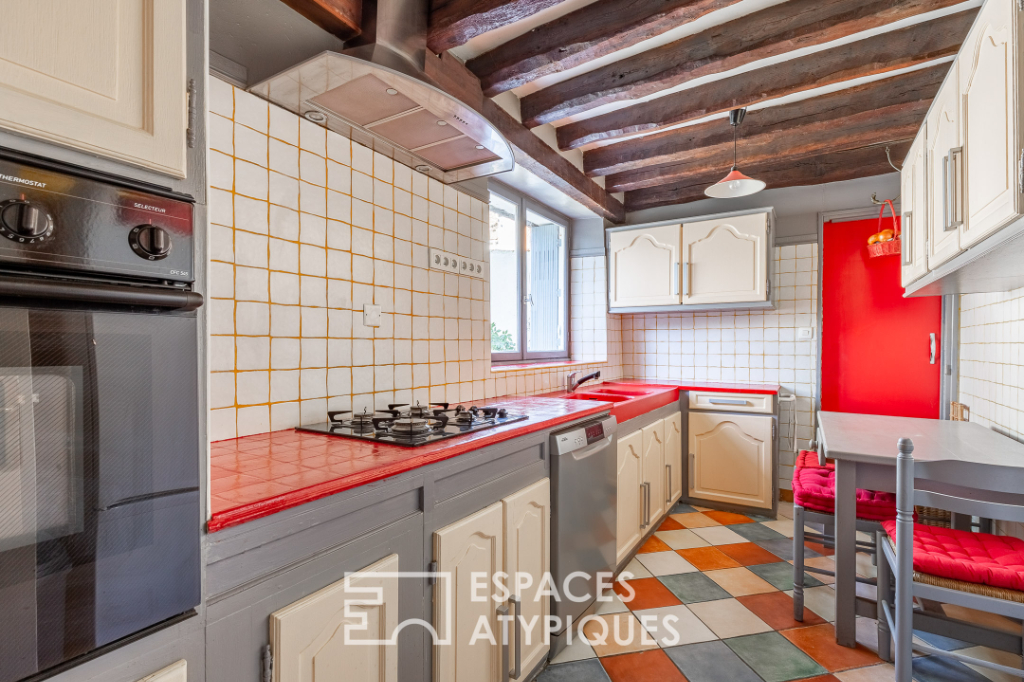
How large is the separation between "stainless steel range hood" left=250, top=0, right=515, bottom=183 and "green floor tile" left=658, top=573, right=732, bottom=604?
80.6 inches

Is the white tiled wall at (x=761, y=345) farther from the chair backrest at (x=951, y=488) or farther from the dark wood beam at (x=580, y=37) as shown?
the dark wood beam at (x=580, y=37)

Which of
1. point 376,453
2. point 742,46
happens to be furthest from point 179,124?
point 742,46

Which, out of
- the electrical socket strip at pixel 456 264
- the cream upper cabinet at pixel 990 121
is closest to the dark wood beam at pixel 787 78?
the cream upper cabinet at pixel 990 121

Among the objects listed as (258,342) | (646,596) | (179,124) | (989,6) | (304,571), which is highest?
(989,6)

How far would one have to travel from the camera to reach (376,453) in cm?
121

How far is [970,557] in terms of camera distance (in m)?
1.40

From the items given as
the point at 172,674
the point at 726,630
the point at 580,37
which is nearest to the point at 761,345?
the point at 726,630

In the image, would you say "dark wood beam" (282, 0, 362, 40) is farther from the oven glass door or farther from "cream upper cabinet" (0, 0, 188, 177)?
the oven glass door

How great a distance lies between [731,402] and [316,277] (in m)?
2.76

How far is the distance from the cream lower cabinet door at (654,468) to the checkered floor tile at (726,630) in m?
0.22

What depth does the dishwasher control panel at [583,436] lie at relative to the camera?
1.78m

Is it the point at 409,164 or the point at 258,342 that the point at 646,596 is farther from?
the point at 409,164

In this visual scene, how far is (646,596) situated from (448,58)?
8.19 feet

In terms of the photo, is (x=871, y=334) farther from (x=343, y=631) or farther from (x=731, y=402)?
(x=343, y=631)
